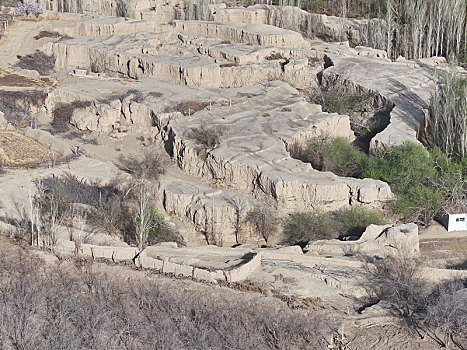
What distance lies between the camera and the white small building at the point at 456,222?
3089cm

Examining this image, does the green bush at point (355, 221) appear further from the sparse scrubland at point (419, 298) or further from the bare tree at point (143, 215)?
the bare tree at point (143, 215)

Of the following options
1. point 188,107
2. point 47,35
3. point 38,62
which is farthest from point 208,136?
point 47,35

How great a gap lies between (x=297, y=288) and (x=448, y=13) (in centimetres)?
3227

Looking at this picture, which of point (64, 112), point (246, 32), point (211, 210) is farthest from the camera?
point (246, 32)

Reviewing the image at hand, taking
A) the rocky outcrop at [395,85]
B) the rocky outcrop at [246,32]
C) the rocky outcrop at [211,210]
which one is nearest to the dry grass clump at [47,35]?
the rocky outcrop at [246,32]

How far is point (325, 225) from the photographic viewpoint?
30.0 metres

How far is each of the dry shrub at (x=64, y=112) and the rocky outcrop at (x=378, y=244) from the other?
18.2m

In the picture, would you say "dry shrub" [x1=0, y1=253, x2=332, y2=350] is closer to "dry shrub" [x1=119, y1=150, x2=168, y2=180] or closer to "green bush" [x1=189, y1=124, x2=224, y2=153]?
"dry shrub" [x1=119, y1=150, x2=168, y2=180]

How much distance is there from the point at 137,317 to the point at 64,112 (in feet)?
75.1

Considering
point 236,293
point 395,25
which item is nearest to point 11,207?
point 236,293

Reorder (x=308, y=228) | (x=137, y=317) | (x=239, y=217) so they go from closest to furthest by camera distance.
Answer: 1. (x=137, y=317)
2. (x=308, y=228)
3. (x=239, y=217)

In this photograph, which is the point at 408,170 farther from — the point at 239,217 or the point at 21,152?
the point at 21,152

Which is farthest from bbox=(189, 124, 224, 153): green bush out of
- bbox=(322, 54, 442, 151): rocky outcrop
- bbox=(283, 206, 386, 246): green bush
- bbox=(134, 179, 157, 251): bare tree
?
bbox=(322, 54, 442, 151): rocky outcrop

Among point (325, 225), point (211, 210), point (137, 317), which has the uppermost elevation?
point (137, 317)
